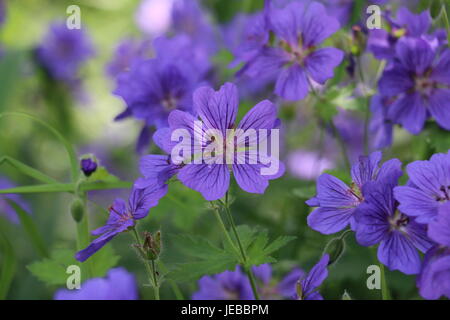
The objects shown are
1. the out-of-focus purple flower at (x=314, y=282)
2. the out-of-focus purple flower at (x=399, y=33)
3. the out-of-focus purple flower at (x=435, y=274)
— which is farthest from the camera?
the out-of-focus purple flower at (x=399, y=33)

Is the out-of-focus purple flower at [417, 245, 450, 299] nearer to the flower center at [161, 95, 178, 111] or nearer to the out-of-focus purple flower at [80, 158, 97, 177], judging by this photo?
the out-of-focus purple flower at [80, 158, 97, 177]

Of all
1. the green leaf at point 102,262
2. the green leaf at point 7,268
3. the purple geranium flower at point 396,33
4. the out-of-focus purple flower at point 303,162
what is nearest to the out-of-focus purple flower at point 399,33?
the purple geranium flower at point 396,33

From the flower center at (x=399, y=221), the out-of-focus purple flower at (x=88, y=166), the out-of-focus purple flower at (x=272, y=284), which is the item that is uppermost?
the out-of-focus purple flower at (x=88, y=166)

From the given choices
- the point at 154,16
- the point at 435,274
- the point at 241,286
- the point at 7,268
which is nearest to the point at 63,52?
the point at 154,16

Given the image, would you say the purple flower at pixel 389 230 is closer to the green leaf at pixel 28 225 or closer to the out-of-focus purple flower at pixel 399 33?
the out-of-focus purple flower at pixel 399 33

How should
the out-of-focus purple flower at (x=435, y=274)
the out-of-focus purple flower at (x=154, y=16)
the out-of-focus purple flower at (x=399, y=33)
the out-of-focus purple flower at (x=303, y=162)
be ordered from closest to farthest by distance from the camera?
the out-of-focus purple flower at (x=435, y=274), the out-of-focus purple flower at (x=399, y=33), the out-of-focus purple flower at (x=303, y=162), the out-of-focus purple flower at (x=154, y=16)

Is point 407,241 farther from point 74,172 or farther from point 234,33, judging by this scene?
point 234,33

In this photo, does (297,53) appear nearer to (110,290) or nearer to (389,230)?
(389,230)

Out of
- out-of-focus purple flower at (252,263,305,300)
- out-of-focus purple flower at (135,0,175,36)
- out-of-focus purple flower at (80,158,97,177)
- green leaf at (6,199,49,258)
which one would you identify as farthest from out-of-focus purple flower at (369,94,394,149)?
out-of-focus purple flower at (135,0,175,36)
